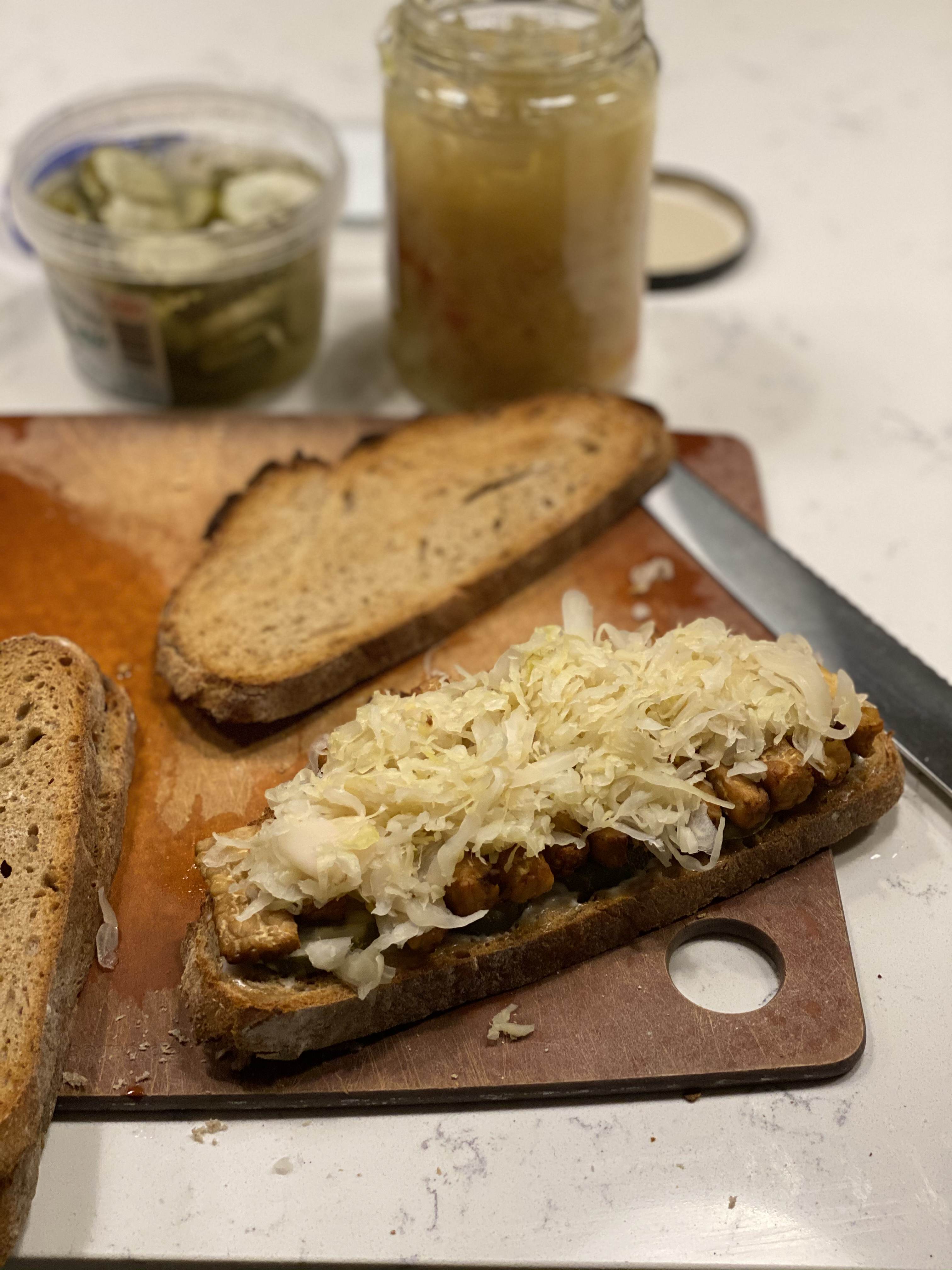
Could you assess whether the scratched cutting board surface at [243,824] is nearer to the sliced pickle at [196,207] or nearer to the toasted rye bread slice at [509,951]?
the toasted rye bread slice at [509,951]

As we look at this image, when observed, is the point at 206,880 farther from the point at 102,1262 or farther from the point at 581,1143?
the point at 581,1143

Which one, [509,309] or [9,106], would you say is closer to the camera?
[509,309]

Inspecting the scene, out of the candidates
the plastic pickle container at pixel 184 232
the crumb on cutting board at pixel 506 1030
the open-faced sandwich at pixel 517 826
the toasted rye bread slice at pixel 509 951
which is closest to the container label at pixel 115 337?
the plastic pickle container at pixel 184 232

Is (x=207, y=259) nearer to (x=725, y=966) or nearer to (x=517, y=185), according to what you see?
(x=517, y=185)

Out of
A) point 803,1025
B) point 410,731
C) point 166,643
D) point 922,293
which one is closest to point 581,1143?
point 803,1025

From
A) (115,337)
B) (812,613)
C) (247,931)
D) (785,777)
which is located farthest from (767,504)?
(247,931)

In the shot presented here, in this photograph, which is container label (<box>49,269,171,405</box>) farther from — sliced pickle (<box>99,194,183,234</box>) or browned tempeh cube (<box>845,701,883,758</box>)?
browned tempeh cube (<box>845,701,883,758</box>)

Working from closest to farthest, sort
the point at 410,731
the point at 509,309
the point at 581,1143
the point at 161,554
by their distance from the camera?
1. the point at 581,1143
2. the point at 410,731
3. the point at 161,554
4. the point at 509,309

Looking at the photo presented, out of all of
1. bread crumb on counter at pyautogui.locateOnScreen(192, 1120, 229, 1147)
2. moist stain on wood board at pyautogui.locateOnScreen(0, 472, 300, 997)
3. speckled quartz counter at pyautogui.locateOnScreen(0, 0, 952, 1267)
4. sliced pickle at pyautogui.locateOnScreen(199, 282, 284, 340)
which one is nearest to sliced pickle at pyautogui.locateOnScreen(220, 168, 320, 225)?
sliced pickle at pyautogui.locateOnScreen(199, 282, 284, 340)
